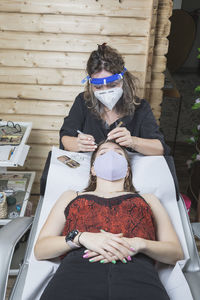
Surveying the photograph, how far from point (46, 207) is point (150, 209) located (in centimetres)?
53

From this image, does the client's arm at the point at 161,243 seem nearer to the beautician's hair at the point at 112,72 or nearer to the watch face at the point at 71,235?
the watch face at the point at 71,235

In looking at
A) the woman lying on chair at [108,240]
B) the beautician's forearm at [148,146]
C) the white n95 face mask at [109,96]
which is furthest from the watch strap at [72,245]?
the white n95 face mask at [109,96]

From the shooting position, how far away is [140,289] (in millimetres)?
1091

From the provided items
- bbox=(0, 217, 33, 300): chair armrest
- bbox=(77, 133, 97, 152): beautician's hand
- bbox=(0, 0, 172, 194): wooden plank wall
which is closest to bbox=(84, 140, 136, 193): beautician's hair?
bbox=(77, 133, 97, 152): beautician's hand

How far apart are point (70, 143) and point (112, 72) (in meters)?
0.46

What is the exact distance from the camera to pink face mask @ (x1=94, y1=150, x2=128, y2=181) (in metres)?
1.48

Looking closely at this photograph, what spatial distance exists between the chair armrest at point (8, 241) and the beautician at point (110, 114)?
1.59ft

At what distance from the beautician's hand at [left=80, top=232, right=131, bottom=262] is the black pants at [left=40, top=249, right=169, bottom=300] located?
3 centimetres

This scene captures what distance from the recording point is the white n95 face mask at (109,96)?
1.67 metres

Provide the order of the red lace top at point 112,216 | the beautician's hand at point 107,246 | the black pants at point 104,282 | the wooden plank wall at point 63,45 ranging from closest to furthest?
1. the black pants at point 104,282
2. the beautician's hand at point 107,246
3. the red lace top at point 112,216
4. the wooden plank wall at point 63,45

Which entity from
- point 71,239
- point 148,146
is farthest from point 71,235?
point 148,146

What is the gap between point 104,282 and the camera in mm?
1111

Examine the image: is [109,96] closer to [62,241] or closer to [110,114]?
[110,114]

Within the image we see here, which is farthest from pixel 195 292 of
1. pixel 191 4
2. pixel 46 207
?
pixel 191 4
